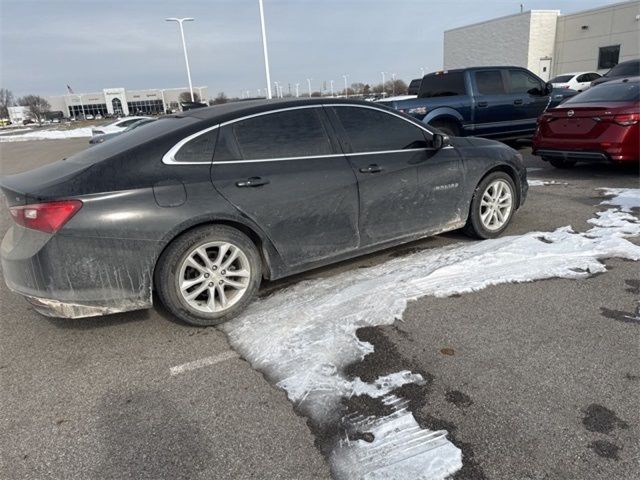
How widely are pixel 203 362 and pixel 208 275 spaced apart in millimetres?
668

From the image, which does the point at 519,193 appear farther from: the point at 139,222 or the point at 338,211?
the point at 139,222


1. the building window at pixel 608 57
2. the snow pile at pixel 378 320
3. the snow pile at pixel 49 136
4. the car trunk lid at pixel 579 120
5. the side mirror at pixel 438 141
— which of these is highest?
the building window at pixel 608 57

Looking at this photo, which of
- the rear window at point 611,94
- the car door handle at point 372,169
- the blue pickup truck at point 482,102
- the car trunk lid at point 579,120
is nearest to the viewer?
the car door handle at point 372,169

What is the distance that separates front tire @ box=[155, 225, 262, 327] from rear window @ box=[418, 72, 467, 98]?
8.27 meters

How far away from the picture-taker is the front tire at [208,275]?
3.41 metres

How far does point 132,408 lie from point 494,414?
1981 millimetres

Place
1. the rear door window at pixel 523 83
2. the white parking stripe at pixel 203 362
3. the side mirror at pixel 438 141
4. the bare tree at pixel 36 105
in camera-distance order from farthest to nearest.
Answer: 1. the bare tree at pixel 36 105
2. the rear door window at pixel 523 83
3. the side mirror at pixel 438 141
4. the white parking stripe at pixel 203 362

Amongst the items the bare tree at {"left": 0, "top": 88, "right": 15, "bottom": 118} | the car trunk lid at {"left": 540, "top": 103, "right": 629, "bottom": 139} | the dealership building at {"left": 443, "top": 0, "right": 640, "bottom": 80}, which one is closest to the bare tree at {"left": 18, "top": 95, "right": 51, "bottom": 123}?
the bare tree at {"left": 0, "top": 88, "right": 15, "bottom": 118}

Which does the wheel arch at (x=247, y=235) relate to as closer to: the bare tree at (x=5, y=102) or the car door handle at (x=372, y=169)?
the car door handle at (x=372, y=169)

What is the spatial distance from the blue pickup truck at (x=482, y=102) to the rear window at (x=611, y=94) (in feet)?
7.46

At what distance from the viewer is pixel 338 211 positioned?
159 inches

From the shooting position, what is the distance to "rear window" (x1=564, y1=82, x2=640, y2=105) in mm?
7465

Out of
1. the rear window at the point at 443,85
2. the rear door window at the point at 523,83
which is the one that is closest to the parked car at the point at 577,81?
the rear door window at the point at 523,83

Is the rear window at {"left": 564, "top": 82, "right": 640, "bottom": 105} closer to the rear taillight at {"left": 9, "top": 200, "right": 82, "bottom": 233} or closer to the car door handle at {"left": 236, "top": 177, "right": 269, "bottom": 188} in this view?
the car door handle at {"left": 236, "top": 177, "right": 269, "bottom": 188}
